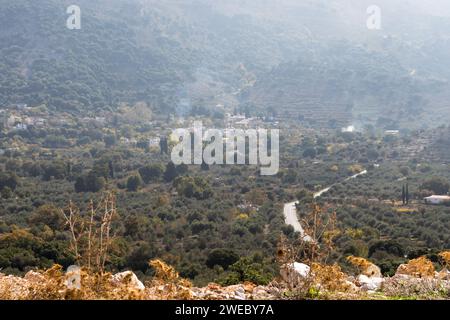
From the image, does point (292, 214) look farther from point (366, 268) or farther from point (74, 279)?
point (74, 279)

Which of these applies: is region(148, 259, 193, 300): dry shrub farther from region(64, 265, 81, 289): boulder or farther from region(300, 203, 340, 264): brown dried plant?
region(300, 203, 340, 264): brown dried plant

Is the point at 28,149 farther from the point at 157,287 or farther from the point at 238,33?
the point at 238,33

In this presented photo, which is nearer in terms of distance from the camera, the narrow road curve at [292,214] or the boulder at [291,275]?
the boulder at [291,275]

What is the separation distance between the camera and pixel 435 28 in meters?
158

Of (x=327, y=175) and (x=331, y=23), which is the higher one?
(x=331, y=23)

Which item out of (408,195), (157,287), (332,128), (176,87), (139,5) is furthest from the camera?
(139,5)

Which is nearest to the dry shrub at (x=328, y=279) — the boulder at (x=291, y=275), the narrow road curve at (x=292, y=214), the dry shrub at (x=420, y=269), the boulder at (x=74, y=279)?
the boulder at (x=291, y=275)

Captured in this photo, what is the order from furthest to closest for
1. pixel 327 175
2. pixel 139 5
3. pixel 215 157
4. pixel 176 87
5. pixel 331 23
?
pixel 331 23 < pixel 139 5 < pixel 176 87 < pixel 215 157 < pixel 327 175

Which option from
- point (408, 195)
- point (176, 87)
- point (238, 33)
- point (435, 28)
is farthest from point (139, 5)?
point (408, 195)

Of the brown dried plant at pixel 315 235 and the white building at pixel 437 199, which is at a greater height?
the brown dried plant at pixel 315 235

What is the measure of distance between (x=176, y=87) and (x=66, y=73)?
20508mm

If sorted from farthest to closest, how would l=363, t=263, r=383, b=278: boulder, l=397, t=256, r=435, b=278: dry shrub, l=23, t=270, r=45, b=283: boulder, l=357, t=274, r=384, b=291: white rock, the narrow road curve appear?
the narrow road curve, l=363, t=263, r=383, b=278: boulder, l=397, t=256, r=435, b=278: dry shrub, l=357, t=274, r=384, b=291: white rock, l=23, t=270, r=45, b=283: boulder

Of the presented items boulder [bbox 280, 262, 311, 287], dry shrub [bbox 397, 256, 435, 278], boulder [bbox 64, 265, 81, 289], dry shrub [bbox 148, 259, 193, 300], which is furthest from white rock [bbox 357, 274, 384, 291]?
boulder [bbox 64, 265, 81, 289]

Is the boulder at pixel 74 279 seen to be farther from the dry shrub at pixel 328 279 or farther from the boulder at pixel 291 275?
the dry shrub at pixel 328 279
